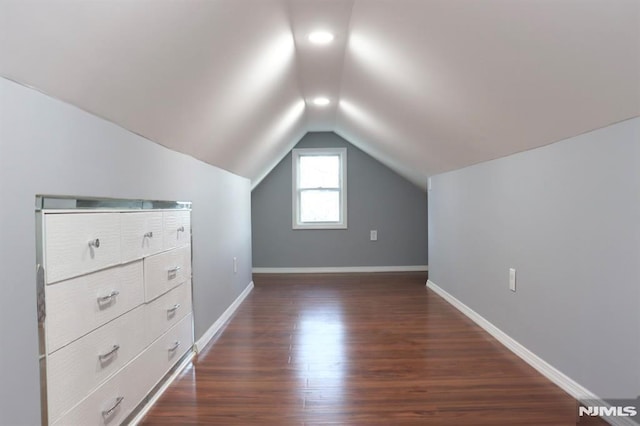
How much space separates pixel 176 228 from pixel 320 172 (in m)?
3.93

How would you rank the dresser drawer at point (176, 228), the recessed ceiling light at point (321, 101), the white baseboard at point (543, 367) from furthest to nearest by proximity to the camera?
the recessed ceiling light at point (321, 101) → the dresser drawer at point (176, 228) → the white baseboard at point (543, 367)

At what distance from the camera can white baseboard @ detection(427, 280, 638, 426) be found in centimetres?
170

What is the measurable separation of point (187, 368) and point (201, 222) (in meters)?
1.01

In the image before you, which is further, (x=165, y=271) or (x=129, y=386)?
(x=165, y=271)

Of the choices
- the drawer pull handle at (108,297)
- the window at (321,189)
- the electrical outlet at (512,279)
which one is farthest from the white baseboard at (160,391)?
the window at (321,189)

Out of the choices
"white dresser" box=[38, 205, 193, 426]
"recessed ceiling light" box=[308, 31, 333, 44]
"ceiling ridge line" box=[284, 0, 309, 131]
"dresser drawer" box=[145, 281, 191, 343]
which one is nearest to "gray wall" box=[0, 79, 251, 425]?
"white dresser" box=[38, 205, 193, 426]

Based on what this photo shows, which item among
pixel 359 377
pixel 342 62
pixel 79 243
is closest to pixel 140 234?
pixel 79 243

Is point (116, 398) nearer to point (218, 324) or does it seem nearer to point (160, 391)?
point (160, 391)

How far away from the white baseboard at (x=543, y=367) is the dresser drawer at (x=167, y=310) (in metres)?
2.22

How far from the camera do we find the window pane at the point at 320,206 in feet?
19.7

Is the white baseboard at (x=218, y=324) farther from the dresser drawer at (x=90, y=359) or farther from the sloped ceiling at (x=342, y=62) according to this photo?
the sloped ceiling at (x=342, y=62)

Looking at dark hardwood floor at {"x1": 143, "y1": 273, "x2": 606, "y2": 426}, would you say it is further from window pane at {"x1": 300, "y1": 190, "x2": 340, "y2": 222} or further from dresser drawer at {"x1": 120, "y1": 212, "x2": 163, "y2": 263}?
window pane at {"x1": 300, "y1": 190, "x2": 340, "y2": 222}

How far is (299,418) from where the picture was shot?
5.91 feet

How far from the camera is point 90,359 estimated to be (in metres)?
1.39
